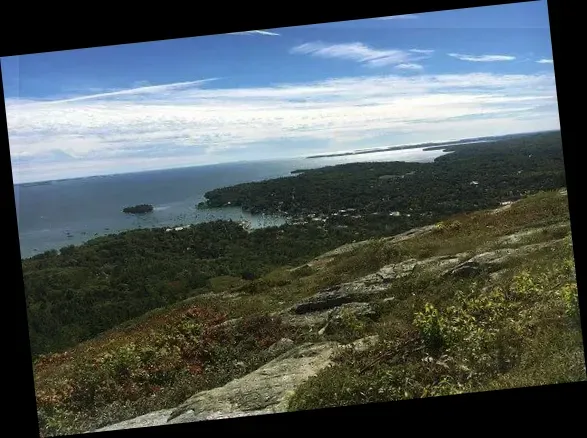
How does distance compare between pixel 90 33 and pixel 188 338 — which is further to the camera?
pixel 188 338

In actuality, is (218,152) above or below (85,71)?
below

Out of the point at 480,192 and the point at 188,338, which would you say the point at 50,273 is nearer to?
the point at 188,338

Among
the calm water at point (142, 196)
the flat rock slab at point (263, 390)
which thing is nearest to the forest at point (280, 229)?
the calm water at point (142, 196)

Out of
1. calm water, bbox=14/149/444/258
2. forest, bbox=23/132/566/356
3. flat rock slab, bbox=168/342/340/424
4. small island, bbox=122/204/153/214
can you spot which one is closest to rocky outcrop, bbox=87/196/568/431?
flat rock slab, bbox=168/342/340/424

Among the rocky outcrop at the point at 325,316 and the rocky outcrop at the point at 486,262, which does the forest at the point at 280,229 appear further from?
the rocky outcrop at the point at 486,262

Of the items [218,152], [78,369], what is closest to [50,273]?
[78,369]

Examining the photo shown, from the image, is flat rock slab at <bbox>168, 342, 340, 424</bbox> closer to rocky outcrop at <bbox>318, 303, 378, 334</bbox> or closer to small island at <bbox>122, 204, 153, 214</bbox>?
rocky outcrop at <bbox>318, 303, 378, 334</bbox>

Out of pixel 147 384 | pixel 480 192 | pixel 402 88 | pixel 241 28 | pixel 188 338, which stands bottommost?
pixel 147 384
